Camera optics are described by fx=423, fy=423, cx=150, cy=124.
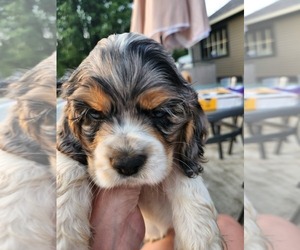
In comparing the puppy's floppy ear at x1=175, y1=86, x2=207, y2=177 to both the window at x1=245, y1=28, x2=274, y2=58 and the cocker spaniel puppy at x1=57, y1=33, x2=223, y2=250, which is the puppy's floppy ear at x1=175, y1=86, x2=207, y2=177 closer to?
the cocker spaniel puppy at x1=57, y1=33, x2=223, y2=250

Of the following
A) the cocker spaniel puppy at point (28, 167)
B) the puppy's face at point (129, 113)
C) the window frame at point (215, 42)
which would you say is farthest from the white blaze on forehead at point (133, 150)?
the window frame at point (215, 42)

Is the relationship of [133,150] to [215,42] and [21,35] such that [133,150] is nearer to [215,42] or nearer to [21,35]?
[215,42]

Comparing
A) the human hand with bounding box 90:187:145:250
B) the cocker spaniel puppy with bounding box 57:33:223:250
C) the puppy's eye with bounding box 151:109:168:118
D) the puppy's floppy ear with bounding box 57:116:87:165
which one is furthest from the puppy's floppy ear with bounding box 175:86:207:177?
the puppy's floppy ear with bounding box 57:116:87:165

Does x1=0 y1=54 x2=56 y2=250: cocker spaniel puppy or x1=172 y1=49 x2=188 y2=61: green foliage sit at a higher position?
x1=172 y1=49 x2=188 y2=61: green foliage

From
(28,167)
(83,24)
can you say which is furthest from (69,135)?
(83,24)

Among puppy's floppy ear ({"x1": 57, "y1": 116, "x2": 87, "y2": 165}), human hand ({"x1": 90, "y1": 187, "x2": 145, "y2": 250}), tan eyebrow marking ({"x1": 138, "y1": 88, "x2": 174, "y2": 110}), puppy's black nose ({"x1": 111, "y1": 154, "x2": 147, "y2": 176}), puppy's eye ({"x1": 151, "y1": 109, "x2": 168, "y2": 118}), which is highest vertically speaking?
tan eyebrow marking ({"x1": 138, "y1": 88, "x2": 174, "y2": 110})

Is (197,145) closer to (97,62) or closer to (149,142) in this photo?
(149,142)

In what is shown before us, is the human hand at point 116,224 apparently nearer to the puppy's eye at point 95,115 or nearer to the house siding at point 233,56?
the puppy's eye at point 95,115
